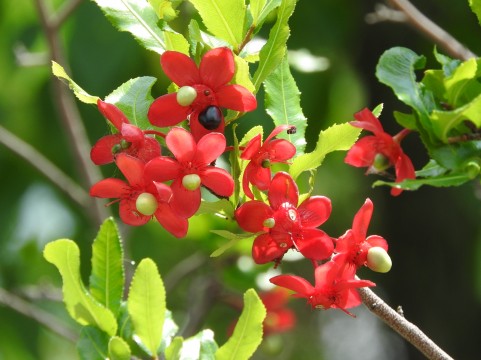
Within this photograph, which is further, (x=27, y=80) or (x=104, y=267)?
(x=27, y=80)

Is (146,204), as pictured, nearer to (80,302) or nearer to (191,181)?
(191,181)

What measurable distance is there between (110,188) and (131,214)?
4cm

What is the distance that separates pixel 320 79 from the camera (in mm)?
3037

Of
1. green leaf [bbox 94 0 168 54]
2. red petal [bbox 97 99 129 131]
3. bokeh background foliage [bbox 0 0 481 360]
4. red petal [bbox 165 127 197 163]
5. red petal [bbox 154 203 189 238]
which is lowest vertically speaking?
bokeh background foliage [bbox 0 0 481 360]

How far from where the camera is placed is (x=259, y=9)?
3.90ft

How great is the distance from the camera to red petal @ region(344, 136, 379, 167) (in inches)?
44.1

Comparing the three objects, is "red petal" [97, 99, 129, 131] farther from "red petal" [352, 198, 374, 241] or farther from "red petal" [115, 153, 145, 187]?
"red petal" [352, 198, 374, 241]

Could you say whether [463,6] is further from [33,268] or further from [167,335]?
[167,335]

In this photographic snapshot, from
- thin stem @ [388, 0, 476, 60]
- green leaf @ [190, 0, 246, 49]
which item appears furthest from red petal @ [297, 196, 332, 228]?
thin stem @ [388, 0, 476, 60]

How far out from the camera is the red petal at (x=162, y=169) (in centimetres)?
108

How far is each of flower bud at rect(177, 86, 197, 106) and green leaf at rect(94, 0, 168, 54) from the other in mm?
125

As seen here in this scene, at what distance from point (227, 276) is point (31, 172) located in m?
0.97

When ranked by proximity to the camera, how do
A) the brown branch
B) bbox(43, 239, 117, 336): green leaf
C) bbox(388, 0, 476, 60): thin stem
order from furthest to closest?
1. the brown branch
2. bbox(388, 0, 476, 60): thin stem
3. bbox(43, 239, 117, 336): green leaf

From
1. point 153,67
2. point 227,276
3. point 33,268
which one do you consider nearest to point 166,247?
point 33,268
